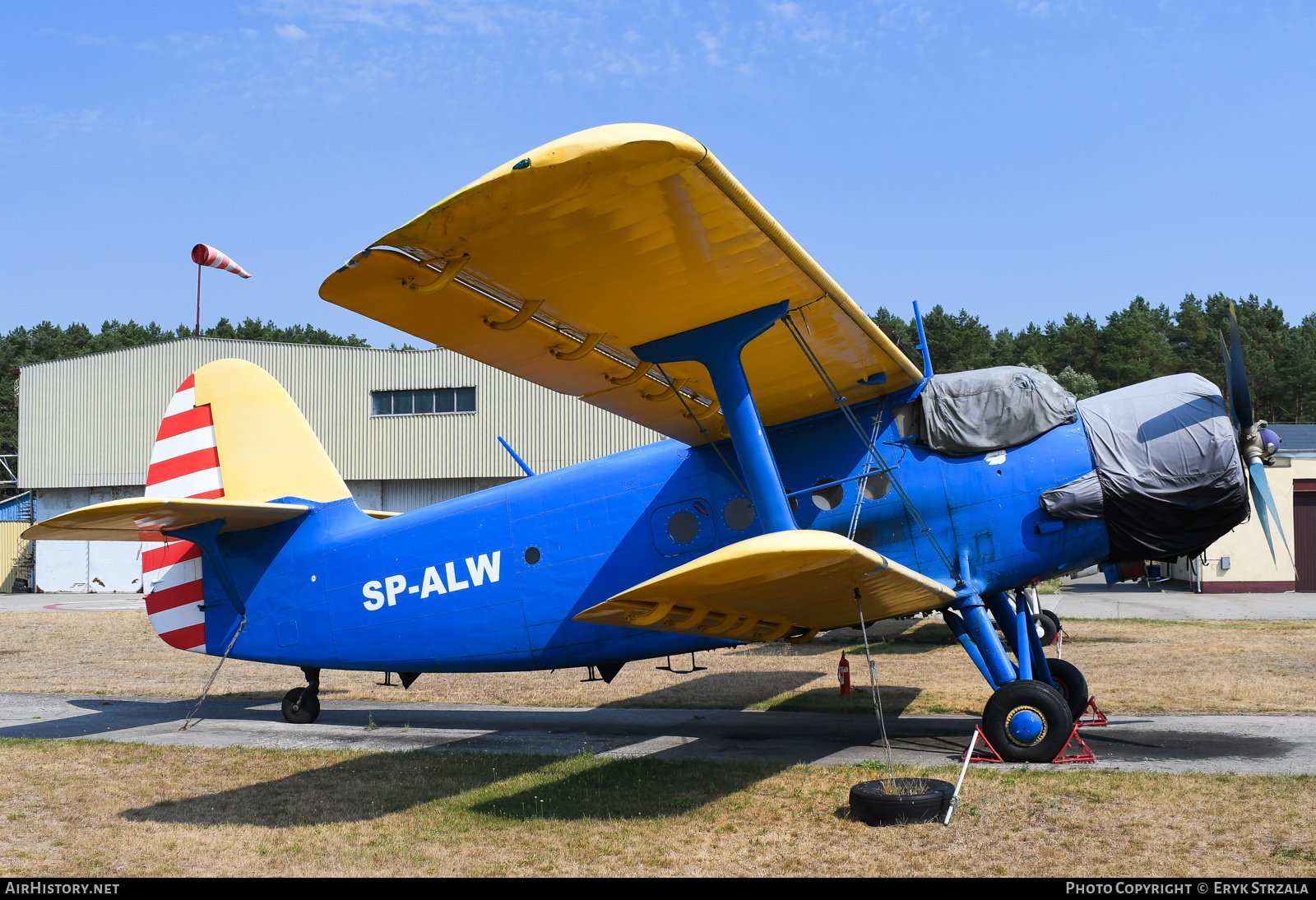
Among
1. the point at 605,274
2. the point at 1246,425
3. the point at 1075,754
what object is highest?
the point at 605,274

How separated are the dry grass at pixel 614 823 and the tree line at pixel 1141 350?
66032mm

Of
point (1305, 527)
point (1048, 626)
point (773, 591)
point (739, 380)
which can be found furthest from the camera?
point (1305, 527)

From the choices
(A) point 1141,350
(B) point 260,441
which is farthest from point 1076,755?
(A) point 1141,350

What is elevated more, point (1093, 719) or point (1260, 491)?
point (1260, 491)

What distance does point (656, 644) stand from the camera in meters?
8.73

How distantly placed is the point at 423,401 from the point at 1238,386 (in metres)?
31.3

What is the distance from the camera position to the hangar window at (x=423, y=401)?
35.1 meters

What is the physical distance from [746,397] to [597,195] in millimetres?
2208

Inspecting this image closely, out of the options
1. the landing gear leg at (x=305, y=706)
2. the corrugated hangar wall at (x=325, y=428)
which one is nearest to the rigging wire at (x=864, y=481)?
the landing gear leg at (x=305, y=706)

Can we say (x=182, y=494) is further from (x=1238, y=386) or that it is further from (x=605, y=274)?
(x=1238, y=386)

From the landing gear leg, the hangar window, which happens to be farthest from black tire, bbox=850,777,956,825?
the hangar window

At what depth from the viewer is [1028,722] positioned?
746 cm

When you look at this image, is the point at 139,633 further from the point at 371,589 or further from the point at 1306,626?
the point at 1306,626

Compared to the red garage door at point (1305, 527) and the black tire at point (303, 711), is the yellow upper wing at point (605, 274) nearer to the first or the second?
the black tire at point (303, 711)
